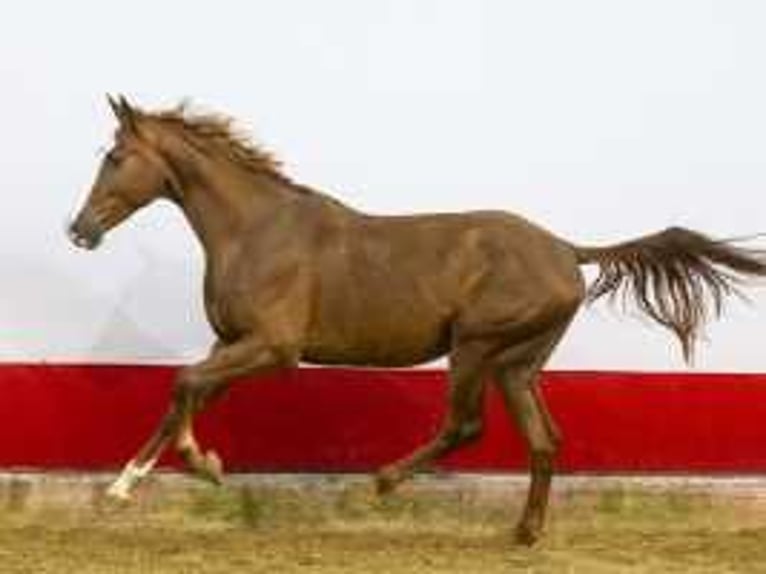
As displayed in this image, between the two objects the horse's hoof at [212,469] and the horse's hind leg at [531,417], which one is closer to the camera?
the horse's hoof at [212,469]

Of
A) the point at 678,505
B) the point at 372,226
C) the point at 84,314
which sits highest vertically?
the point at 372,226

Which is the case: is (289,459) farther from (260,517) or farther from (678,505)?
(678,505)

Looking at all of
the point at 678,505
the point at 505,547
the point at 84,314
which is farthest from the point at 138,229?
the point at 678,505

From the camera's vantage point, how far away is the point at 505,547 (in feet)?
22.2

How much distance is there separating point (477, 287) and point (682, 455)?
162cm

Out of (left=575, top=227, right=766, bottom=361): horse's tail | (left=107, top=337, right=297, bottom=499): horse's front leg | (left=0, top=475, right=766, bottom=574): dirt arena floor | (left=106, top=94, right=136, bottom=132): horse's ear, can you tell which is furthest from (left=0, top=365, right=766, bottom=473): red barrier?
(left=106, top=94, right=136, bottom=132): horse's ear

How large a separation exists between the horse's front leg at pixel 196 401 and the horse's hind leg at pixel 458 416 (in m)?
0.72

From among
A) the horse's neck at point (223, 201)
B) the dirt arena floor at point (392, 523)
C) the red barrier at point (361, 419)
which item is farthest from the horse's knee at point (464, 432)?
the horse's neck at point (223, 201)

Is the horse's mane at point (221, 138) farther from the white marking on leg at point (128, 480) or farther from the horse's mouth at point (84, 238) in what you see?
the white marking on leg at point (128, 480)

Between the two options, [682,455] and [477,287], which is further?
[682,455]

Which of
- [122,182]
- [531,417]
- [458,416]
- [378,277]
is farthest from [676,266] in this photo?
[122,182]

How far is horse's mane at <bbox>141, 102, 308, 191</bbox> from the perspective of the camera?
7113 mm

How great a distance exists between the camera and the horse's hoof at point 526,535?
6.84m

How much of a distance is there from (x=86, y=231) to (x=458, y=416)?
1.75 m
